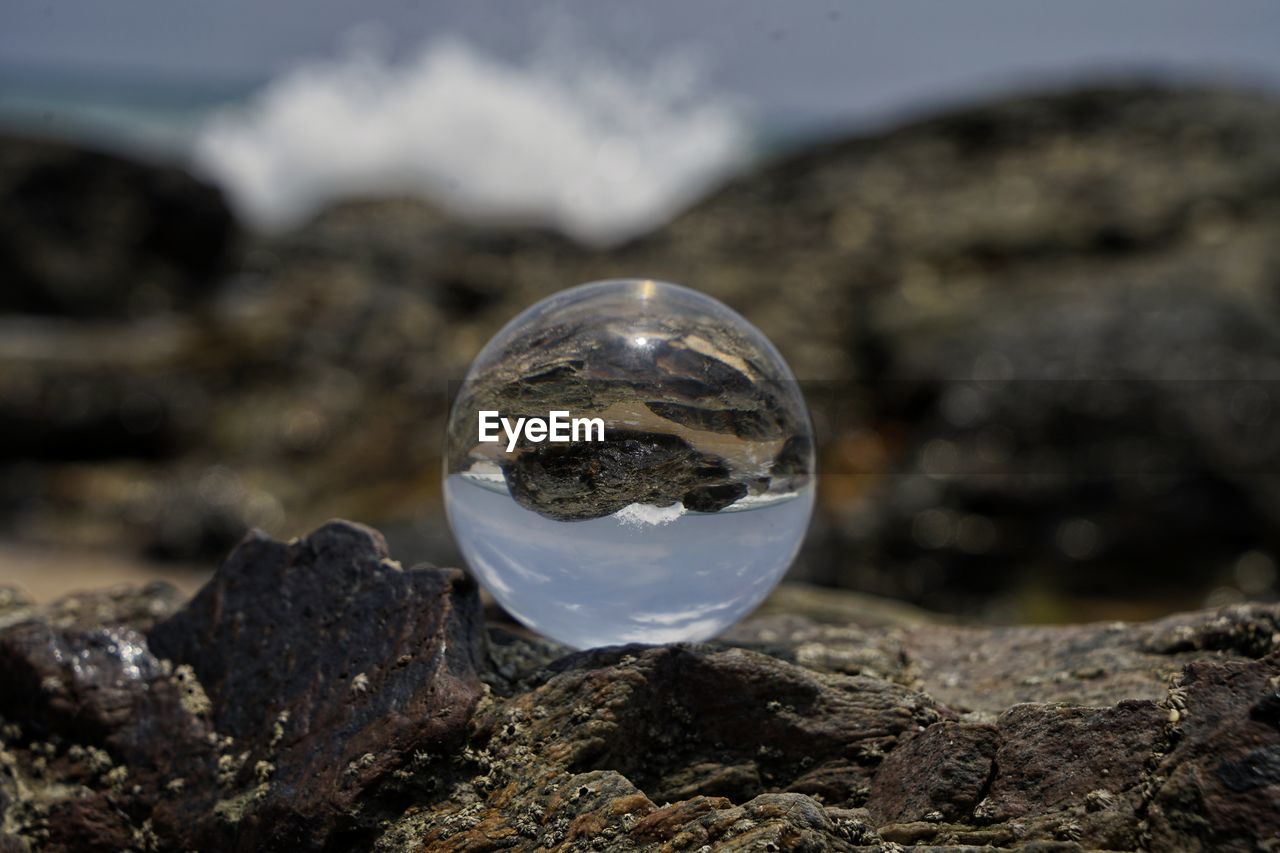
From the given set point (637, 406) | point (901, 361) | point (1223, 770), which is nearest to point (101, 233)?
point (901, 361)

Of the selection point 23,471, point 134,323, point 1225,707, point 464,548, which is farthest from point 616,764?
point 134,323

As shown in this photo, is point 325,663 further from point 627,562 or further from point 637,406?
point 637,406

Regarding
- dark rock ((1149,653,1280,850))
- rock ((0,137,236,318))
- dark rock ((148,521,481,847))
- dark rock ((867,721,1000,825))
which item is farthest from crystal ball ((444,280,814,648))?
→ rock ((0,137,236,318))

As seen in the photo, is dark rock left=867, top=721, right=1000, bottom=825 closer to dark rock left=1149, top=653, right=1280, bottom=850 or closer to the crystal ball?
dark rock left=1149, top=653, right=1280, bottom=850

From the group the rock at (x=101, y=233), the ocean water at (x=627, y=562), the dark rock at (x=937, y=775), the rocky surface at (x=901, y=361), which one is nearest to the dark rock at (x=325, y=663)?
the ocean water at (x=627, y=562)

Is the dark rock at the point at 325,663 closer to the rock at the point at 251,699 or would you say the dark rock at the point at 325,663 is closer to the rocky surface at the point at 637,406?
the rock at the point at 251,699
